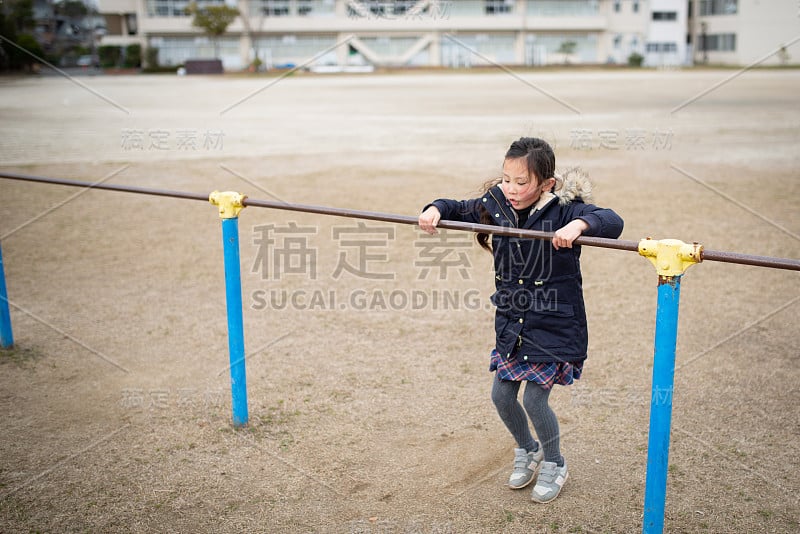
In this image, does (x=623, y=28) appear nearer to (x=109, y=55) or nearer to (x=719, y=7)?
(x=719, y=7)

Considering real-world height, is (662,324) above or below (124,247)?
above

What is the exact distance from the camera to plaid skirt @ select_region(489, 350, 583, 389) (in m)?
2.73

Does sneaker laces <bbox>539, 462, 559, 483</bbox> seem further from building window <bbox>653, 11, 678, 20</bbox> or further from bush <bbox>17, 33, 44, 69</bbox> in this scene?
building window <bbox>653, 11, 678, 20</bbox>

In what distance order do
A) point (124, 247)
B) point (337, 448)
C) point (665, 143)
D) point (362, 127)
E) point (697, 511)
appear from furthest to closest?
point (362, 127) < point (665, 143) < point (124, 247) < point (337, 448) < point (697, 511)

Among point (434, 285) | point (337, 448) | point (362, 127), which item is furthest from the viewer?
point (362, 127)

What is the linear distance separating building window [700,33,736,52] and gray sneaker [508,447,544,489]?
56.3 metres

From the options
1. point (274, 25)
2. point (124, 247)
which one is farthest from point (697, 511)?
point (274, 25)

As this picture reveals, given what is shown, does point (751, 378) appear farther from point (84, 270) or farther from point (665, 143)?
point (665, 143)

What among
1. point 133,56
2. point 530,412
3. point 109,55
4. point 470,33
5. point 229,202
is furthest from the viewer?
point 470,33

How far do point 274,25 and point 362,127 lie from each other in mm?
38546

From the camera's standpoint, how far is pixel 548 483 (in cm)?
294

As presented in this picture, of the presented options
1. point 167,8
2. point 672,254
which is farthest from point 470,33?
point 672,254

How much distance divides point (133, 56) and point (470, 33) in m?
23.3

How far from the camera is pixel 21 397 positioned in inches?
155
